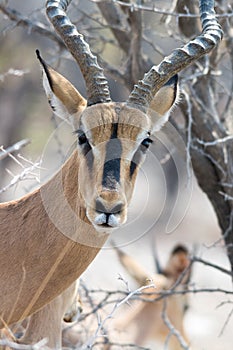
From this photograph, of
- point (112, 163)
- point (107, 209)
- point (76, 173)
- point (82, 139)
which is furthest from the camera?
point (76, 173)

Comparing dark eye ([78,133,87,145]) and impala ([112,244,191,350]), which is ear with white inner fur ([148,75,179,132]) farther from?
impala ([112,244,191,350])

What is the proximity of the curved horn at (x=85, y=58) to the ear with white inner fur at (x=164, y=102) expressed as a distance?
39 centimetres

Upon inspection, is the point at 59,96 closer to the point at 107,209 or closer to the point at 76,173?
the point at 76,173

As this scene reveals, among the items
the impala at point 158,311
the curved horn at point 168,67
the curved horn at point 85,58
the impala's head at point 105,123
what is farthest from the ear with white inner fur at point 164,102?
the impala at point 158,311

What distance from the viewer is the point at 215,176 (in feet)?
23.5

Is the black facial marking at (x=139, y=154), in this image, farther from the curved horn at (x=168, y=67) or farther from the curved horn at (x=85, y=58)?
the curved horn at (x=85, y=58)

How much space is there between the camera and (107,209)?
174 inches

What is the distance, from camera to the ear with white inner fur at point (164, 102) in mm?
5270

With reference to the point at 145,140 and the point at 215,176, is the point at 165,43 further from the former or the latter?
the point at 145,140

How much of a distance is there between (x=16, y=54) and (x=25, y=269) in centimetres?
1267

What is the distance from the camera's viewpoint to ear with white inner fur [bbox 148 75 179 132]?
5.27m

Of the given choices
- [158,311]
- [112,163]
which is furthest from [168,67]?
[158,311]

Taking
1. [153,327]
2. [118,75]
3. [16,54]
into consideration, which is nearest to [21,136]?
[16,54]

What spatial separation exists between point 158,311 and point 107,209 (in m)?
5.79
